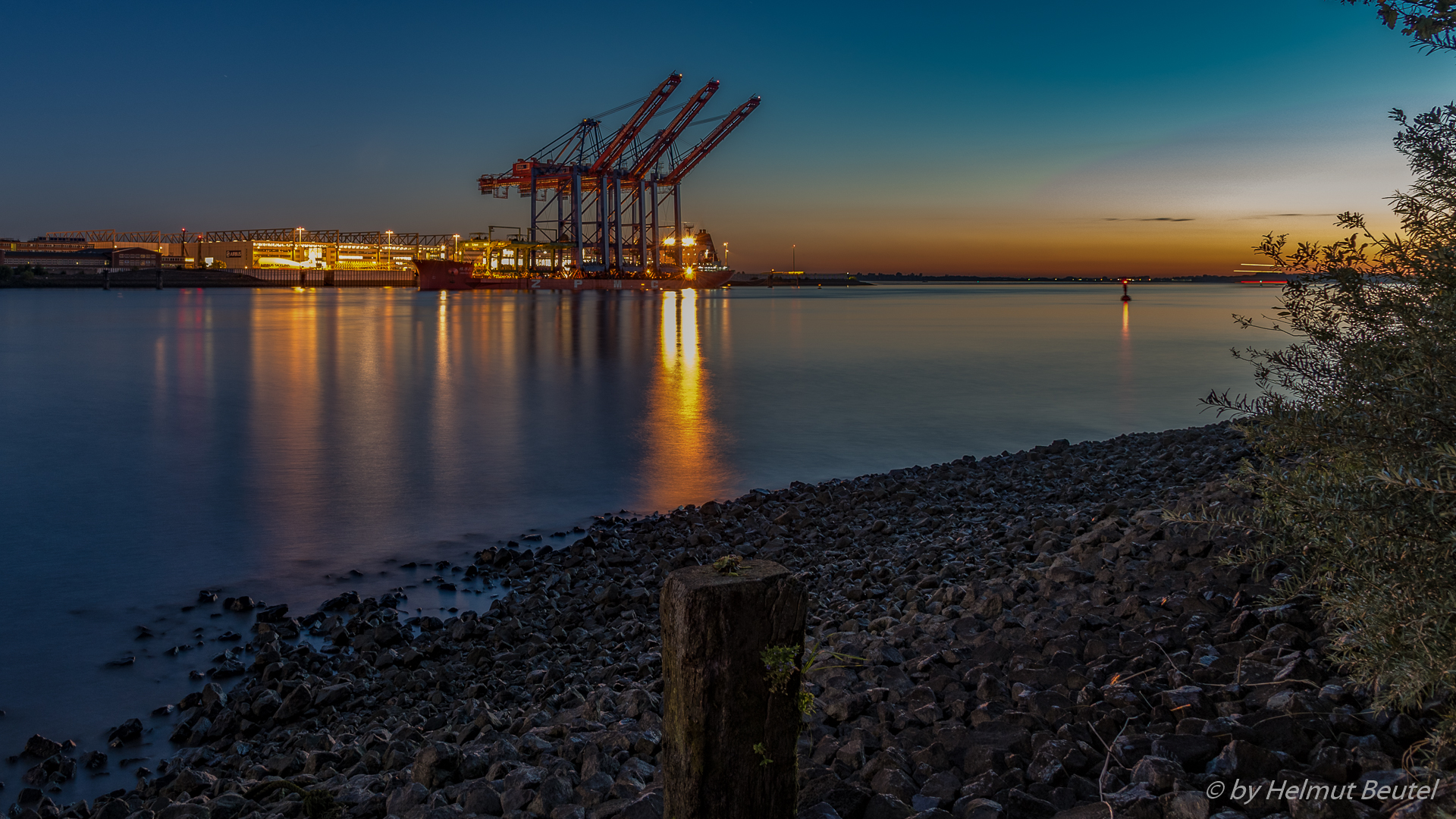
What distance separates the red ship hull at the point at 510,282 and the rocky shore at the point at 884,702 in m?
72.7

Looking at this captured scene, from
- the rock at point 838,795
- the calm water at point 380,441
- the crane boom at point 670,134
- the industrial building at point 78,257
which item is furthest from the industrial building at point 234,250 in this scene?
the rock at point 838,795

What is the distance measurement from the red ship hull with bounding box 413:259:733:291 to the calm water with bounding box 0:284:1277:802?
157 feet

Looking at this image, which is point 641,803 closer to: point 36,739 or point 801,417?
point 36,739

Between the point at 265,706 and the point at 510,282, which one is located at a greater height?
the point at 510,282

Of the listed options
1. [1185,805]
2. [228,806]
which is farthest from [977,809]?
[228,806]

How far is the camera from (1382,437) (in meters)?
1.98

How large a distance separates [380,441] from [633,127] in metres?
59.7

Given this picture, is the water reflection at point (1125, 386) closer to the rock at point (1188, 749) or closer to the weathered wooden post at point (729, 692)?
the rock at point (1188, 749)

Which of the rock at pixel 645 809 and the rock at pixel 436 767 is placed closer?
the rock at pixel 645 809

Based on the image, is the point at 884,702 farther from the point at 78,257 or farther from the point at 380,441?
the point at 78,257

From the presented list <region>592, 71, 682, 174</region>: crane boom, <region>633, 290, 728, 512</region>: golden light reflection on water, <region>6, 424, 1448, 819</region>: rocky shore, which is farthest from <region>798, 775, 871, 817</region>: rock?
<region>592, 71, 682, 174</region>: crane boom

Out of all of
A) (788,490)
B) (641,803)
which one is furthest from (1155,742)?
(788,490)

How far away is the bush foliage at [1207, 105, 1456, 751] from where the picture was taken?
1.83 m

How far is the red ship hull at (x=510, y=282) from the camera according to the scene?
77.2 metres
